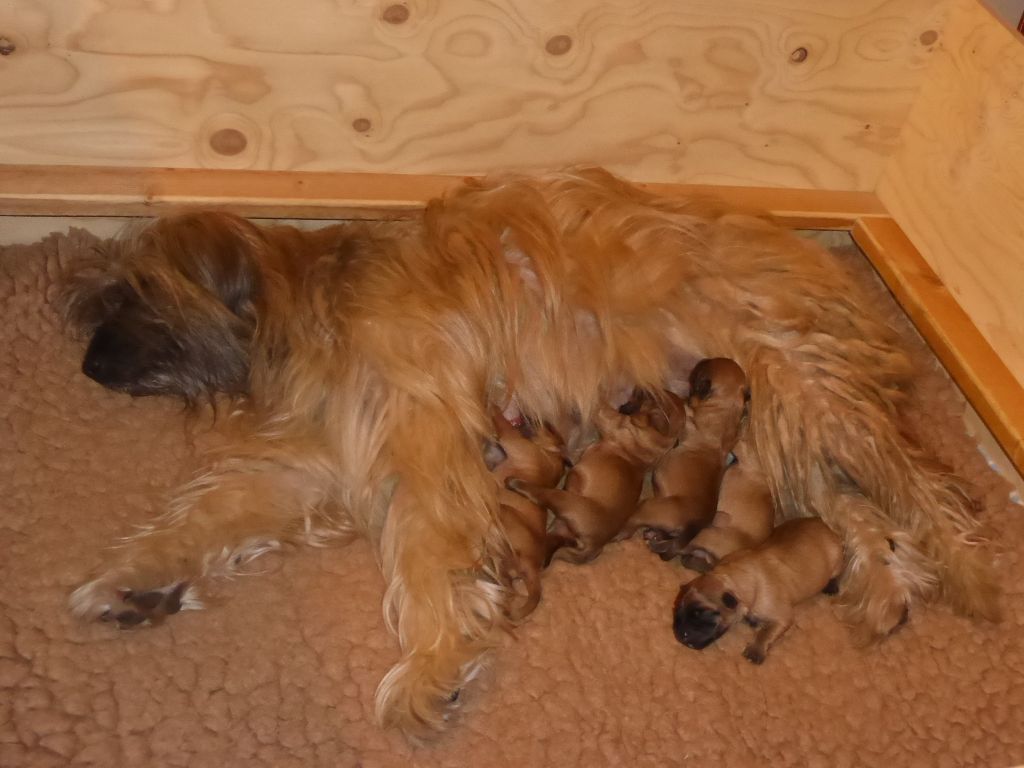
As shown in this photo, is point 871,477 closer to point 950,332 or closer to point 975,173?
point 950,332

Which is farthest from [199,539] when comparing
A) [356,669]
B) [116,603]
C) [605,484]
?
[605,484]

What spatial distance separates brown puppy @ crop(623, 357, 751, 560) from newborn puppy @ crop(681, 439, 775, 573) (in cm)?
3

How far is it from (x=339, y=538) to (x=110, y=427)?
51 centimetres

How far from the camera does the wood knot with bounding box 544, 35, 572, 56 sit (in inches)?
82.7

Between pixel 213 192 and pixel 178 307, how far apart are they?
0.39 metres

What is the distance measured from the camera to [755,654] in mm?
1742

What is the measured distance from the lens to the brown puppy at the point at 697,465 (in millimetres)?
1775

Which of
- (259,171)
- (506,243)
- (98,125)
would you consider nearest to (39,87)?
(98,125)

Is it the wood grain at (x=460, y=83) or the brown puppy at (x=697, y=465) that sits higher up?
the wood grain at (x=460, y=83)

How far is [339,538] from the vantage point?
72.4 inches

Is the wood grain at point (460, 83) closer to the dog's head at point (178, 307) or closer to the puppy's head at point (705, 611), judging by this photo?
the dog's head at point (178, 307)

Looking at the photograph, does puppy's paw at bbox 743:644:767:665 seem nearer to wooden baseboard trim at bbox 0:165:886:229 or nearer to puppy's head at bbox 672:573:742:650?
puppy's head at bbox 672:573:742:650

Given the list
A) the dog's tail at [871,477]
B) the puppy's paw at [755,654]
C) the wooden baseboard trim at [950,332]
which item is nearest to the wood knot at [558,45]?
the dog's tail at [871,477]

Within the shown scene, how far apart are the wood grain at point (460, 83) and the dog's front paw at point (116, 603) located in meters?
0.91
